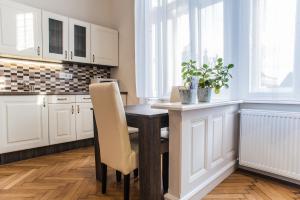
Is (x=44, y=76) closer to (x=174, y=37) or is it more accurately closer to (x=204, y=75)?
(x=174, y=37)

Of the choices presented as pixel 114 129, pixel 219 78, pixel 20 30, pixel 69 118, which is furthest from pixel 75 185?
pixel 20 30

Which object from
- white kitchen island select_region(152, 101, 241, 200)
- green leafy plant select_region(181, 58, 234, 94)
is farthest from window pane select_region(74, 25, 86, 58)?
white kitchen island select_region(152, 101, 241, 200)

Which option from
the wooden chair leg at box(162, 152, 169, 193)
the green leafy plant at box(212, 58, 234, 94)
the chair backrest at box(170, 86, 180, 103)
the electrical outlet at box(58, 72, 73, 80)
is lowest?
the wooden chair leg at box(162, 152, 169, 193)

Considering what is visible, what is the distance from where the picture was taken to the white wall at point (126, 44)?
3.69 m

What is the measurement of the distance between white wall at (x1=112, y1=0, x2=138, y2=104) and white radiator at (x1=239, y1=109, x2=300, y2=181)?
2.02m

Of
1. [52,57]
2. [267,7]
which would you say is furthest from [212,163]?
[52,57]

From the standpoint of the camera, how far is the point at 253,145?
206cm

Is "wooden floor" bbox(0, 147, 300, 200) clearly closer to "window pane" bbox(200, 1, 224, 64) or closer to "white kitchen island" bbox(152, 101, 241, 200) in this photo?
"white kitchen island" bbox(152, 101, 241, 200)

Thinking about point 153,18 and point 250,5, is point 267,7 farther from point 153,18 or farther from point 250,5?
point 153,18

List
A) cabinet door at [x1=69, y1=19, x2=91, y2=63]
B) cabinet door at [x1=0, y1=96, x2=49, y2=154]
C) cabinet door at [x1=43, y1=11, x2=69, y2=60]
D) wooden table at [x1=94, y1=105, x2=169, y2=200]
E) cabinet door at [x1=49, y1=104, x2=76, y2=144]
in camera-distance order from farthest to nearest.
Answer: cabinet door at [x1=69, y1=19, x2=91, y2=63]
cabinet door at [x1=43, y1=11, x2=69, y2=60]
cabinet door at [x1=49, y1=104, x2=76, y2=144]
cabinet door at [x1=0, y1=96, x2=49, y2=154]
wooden table at [x1=94, y1=105, x2=169, y2=200]

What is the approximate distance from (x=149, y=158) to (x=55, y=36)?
2.71m

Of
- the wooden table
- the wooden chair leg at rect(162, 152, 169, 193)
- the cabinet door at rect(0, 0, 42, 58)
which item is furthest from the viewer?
the cabinet door at rect(0, 0, 42, 58)

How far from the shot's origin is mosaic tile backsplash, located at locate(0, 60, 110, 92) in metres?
2.95

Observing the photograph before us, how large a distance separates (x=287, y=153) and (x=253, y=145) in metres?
0.31
